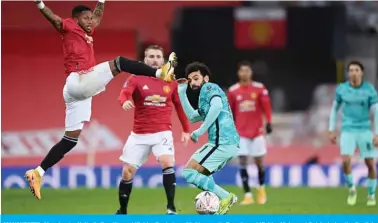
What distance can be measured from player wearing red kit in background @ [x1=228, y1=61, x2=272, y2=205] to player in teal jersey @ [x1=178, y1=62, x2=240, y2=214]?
3.79 metres

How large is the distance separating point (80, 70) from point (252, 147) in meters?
5.01

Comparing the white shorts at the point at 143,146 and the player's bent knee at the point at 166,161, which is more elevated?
the white shorts at the point at 143,146

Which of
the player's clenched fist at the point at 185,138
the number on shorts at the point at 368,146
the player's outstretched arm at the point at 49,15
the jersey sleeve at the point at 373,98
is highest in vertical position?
the player's outstretched arm at the point at 49,15

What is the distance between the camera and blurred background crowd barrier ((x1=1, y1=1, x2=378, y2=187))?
18984mm

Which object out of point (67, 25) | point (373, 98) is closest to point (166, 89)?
point (67, 25)

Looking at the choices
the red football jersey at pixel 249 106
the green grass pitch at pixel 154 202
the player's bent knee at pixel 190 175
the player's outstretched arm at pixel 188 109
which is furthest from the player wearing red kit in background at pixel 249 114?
the player's bent knee at pixel 190 175

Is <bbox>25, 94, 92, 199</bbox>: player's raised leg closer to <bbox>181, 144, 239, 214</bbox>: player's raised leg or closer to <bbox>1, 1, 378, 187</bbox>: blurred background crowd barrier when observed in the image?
<bbox>181, 144, 239, 214</bbox>: player's raised leg

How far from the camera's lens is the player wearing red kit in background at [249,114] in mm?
15406

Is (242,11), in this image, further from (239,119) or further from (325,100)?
(239,119)

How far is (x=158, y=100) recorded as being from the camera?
40.4ft

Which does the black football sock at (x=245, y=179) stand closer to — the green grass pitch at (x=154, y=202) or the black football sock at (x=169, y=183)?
the green grass pitch at (x=154, y=202)

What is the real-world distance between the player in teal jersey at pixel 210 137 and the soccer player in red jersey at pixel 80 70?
2.20 feet

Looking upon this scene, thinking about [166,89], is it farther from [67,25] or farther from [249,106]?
[249,106]

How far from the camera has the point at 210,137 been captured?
38.0ft
